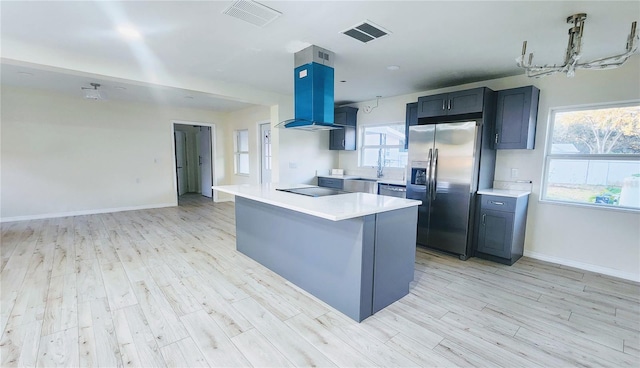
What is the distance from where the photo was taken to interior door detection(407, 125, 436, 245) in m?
3.81

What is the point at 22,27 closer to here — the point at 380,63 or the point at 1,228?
the point at 380,63

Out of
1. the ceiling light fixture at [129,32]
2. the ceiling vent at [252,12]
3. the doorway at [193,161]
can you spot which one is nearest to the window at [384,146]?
the ceiling vent at [252,12]

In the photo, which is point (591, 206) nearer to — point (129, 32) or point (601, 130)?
point (601, 130)

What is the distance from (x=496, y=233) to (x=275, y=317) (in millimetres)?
2879

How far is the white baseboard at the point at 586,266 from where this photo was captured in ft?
10.0

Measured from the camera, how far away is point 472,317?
229 centimetres

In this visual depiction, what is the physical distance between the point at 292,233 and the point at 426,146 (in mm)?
2271

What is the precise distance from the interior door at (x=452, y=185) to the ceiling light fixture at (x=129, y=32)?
11.6 feet

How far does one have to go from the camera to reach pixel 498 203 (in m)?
3.46

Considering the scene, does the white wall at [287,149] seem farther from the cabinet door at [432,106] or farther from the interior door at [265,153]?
the cabinet door at [432,106]

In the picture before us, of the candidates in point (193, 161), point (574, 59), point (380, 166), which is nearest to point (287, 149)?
point (380, 166)

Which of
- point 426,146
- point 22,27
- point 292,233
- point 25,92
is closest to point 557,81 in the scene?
point 426,146

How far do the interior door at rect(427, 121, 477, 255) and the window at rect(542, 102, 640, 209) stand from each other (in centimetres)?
106

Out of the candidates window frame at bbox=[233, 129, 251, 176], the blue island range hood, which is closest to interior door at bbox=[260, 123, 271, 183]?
window frame at bbox=[233, 129, 251, 176]
